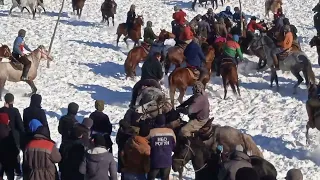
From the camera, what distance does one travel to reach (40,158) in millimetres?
7609

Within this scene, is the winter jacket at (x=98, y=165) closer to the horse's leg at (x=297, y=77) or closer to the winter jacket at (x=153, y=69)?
the winter jacket at (x=153, y=69)

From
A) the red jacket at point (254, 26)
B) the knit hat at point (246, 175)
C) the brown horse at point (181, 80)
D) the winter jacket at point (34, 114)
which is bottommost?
the brown horse at point (181, 80)

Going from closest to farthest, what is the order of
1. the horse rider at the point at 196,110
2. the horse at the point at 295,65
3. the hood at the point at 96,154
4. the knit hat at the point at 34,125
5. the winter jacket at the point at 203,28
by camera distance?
the hood at the point at 96,154
the knit hat at the point at 34,125
the horse rider at the point at 196,110
the horse at the point at 295,65
the winter jacket at the point at 203,28

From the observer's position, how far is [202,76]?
1439cm

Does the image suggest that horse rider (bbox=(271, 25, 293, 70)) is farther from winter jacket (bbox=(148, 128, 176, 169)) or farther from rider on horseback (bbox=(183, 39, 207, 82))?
winter jacket (bbox=(148, 128, 176, 169))

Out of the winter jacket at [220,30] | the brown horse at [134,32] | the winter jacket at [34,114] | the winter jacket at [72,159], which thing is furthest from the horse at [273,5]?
the winter jacket at [72,159]

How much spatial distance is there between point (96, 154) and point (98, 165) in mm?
169

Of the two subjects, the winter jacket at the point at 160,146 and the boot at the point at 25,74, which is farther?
the boot at the point at 25,74

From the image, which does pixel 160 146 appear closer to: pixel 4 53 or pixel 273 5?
pixel 4 53

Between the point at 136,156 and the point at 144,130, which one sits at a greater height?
the point at 144,130

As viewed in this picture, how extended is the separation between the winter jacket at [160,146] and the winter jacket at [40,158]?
1409 millimetres

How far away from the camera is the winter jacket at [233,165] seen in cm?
688

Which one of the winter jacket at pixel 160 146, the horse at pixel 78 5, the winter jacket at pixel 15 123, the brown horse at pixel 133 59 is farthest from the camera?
the horse at pixel 78 5

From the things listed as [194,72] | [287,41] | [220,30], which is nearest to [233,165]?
[194,72]
